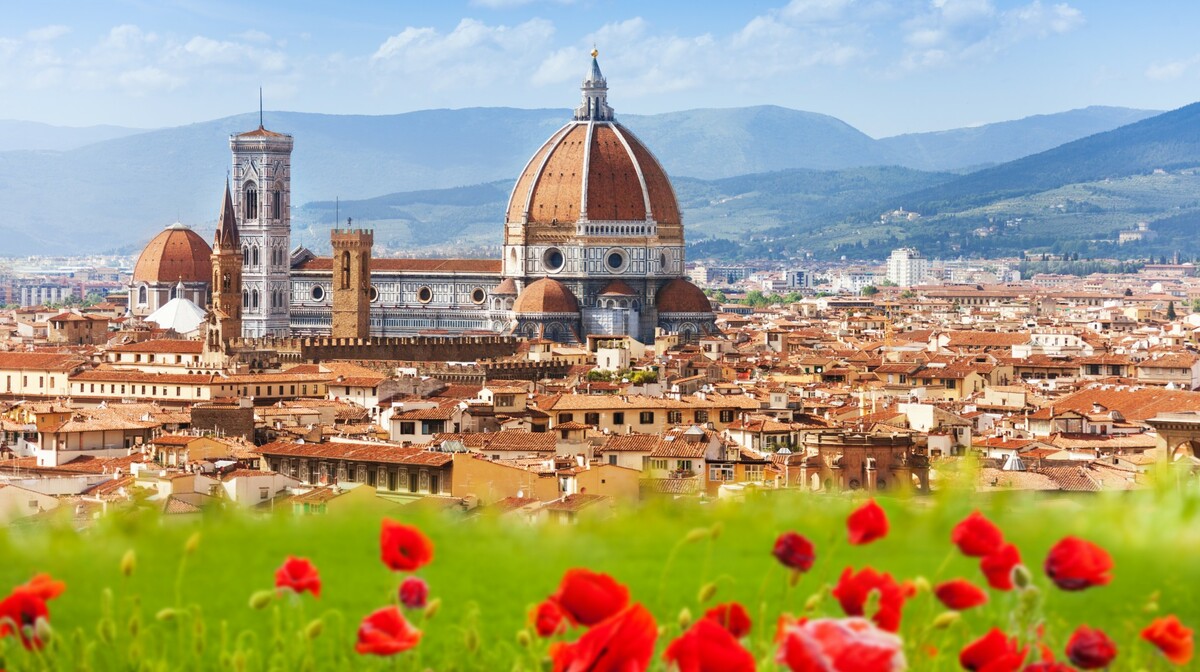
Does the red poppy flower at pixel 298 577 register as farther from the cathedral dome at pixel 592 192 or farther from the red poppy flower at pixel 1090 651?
the cathedral dome at pixel 592 192

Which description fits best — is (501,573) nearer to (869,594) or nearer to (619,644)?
(869,594)

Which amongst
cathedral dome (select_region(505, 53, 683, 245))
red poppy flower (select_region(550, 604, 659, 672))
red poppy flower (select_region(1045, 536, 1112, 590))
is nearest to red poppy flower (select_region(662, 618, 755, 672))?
red poppy flower (select_region(550, 604, 659, 672))

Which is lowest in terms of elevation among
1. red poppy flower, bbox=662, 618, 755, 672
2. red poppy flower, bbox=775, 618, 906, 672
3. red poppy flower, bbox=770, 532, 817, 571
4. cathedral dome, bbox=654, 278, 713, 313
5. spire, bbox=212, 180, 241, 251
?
red poppy flower, bbox=662, 618, 755, 672

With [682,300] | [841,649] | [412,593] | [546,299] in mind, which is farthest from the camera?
[682,300]

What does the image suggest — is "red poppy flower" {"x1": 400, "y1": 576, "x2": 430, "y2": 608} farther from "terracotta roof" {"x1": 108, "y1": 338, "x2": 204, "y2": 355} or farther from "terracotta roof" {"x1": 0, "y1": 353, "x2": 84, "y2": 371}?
"terracotta roof" {"x1": 108, "y1": 338, "x2": 204, "y2": 355}

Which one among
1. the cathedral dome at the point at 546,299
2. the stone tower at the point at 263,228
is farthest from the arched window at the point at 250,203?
the cathedral dome at the point at 546,299

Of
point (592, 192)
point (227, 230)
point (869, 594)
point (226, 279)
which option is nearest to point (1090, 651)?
point (869, 594)
